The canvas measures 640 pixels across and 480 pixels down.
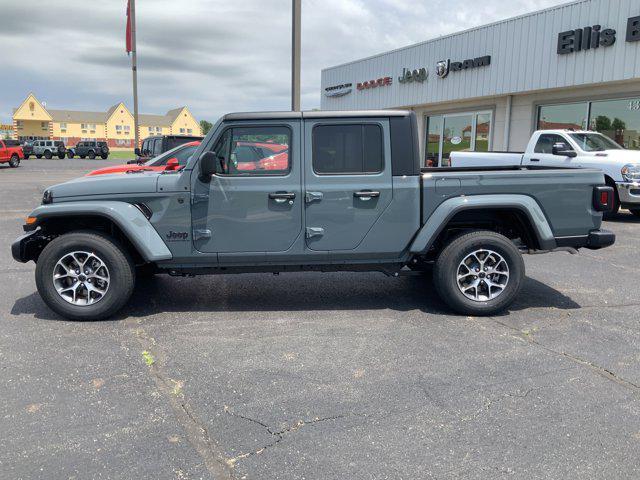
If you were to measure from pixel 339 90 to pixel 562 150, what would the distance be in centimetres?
1764

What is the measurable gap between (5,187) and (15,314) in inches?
→ 667

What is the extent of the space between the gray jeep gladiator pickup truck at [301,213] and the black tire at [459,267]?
11 mm

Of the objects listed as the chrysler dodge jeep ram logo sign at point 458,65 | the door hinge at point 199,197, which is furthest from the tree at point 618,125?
the door hinge at point 199,197

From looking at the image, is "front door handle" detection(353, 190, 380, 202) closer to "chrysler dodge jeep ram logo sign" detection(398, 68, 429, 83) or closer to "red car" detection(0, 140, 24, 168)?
"chrysler dodge jeep ram logo sign" detection(398, 68, 429, 83)

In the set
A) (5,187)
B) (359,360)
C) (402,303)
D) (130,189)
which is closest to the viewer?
(359,360)

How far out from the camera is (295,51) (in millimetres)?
10430

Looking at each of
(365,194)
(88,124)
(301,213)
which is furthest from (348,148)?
(88,124)

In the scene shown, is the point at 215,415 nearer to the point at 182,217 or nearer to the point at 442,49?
the point at 182,217

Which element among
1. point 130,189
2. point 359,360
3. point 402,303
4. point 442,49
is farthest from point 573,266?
point 442,49

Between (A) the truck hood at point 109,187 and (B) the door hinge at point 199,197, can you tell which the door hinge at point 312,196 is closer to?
(B) the door hinge at point 199,197

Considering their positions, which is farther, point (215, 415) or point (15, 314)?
point (15, 314)

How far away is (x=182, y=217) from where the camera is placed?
4969mm

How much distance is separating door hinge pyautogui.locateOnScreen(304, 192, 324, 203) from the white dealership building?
12.4 metres

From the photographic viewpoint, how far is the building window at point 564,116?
1654cm
